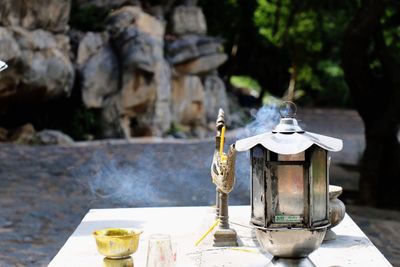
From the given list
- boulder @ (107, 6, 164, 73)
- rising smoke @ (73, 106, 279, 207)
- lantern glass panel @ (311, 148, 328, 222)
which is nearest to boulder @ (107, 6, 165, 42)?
boulder @ (107, 6, 164, 73)

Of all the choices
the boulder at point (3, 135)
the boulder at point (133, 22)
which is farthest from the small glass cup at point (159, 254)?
the boulder at point (133, 22)

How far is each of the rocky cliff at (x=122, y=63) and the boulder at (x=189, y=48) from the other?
24 millimetres

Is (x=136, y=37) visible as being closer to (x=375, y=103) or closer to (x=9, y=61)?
(x=9, y=61)

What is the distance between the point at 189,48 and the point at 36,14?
504cm

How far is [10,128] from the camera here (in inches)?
560

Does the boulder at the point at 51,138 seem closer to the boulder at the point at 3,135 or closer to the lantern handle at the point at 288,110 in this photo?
the boulder at the point at 3,135

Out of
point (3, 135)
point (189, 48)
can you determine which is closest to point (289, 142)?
point (3, 135)

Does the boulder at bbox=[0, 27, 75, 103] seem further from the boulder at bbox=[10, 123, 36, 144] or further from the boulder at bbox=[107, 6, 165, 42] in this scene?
the boulder at bbox=[107, 6, 165, 42]

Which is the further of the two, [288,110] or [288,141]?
[288,110]

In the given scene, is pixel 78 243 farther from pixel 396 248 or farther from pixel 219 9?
pixel 219 9

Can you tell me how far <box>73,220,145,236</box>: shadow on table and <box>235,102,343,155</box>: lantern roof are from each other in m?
1.20

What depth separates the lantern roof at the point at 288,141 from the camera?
300 cm

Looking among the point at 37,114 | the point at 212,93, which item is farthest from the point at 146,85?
the point at 212,93

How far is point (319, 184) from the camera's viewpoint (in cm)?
311
